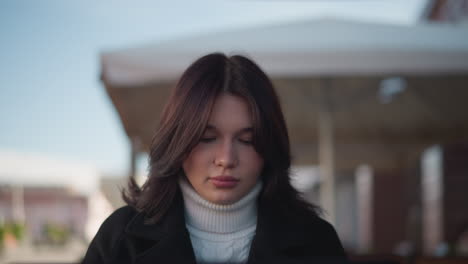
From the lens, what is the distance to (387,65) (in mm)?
3514

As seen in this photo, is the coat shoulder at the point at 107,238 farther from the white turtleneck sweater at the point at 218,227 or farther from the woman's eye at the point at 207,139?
the woman's eye at the point at 207,139

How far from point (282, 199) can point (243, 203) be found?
158 millimetres

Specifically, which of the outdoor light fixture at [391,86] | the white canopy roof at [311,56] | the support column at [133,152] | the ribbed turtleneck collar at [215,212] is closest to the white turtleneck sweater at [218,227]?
the ribbed turtleneck collar at [215,212]

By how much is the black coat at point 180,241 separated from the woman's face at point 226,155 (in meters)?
0.12

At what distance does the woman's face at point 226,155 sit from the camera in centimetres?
124

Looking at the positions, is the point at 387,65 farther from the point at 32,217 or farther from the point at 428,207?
the point at 32,217

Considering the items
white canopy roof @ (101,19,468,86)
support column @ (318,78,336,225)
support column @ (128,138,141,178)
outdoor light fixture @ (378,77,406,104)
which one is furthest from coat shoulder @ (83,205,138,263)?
support column @ (128,138,141,178)

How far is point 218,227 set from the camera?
4.46ft

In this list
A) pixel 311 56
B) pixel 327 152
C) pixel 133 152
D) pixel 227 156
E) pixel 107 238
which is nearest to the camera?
pixel 227 156

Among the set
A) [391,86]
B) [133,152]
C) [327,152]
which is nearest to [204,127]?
[327,152]

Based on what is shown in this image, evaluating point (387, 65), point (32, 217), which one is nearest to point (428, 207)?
point (387, 65)

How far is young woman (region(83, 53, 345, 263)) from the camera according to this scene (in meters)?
1.26

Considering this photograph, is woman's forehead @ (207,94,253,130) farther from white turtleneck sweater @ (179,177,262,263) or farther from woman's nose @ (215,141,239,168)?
white turtleneck sweater @ (179,177,262,263)

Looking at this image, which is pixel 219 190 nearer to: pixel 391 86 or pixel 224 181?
pixel 224 181
